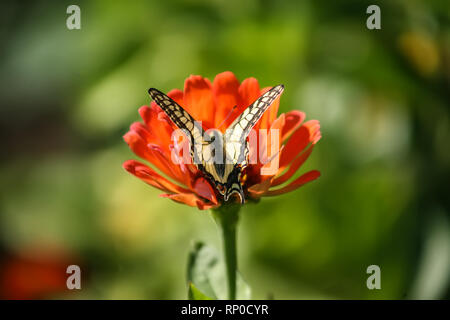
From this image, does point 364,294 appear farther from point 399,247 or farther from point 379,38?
point 379,38

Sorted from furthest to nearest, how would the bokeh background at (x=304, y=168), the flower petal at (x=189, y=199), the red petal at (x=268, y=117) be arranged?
1. the bokeh background at (x=304, y=168)
2. the red petal at (x=268, y=117)
3. the flower petal at (x=189, y=199)

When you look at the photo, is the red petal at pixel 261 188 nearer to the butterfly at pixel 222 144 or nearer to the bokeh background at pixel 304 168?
the butterfly at pixel 222 144

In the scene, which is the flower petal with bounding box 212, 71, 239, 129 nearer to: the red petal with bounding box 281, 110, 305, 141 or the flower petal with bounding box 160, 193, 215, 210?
the red petal with bounding box 281, 110, 305, 141

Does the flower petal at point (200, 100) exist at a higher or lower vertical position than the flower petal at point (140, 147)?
higher

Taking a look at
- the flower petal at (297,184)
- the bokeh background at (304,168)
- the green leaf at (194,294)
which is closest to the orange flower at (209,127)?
the flower petal at (297,184)

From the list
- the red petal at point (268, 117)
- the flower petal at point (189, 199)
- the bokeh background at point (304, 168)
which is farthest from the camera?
the bokeh background at point (304, 168)
